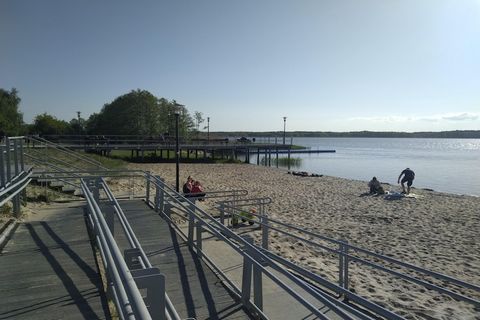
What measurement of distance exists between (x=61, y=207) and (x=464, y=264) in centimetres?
1045

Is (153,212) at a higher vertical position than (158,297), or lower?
lower

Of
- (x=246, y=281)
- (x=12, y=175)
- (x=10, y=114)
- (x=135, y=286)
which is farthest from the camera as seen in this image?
(x=10, y=114)

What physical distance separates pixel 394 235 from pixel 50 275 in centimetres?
1082

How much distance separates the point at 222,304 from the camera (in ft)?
15.7

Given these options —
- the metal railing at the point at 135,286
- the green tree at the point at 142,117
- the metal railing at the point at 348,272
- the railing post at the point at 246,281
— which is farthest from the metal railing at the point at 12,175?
the green tree at the point at 142,117

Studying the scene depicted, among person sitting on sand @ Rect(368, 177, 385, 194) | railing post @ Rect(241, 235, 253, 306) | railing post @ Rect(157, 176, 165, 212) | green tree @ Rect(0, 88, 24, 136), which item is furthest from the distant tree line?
railing post @ Rect(241, 235, 253, 306)

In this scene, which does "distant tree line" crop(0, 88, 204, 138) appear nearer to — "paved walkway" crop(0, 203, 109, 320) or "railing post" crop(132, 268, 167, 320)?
"paved walkway" crop(0, 203, 109, 320)

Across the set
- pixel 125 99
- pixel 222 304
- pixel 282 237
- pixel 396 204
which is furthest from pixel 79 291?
pixel 125 99

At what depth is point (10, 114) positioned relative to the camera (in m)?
51.2

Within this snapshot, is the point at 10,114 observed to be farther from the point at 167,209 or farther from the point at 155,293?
the point at 155,293

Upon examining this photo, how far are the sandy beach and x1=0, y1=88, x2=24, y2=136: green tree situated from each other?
3373cm

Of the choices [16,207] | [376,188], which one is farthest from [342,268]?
[376,188]

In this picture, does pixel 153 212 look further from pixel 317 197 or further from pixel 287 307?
pixel 317 197

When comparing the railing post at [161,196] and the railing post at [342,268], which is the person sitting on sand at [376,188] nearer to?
the railing post at [161,196]
